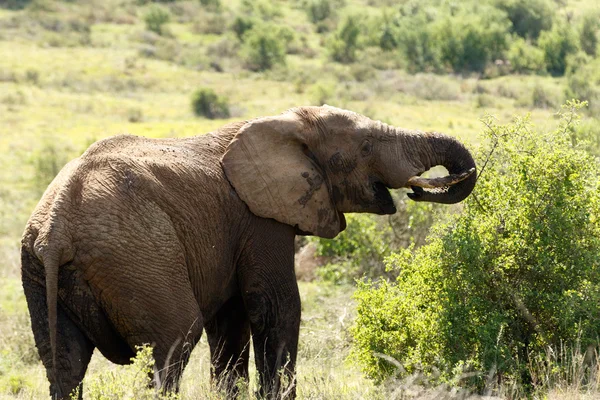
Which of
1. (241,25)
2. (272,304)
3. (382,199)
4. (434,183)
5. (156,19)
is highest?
(434,183)

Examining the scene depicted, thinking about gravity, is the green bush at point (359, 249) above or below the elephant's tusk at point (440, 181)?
below

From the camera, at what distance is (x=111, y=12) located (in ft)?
260

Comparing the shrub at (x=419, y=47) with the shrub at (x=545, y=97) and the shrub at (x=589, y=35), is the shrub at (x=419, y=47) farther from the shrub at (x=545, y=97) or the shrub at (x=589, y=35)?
the shrub at (x=545, y=97)

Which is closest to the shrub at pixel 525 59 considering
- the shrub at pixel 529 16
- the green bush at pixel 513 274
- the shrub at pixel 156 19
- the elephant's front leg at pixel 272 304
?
the shrub at pixel 529 16

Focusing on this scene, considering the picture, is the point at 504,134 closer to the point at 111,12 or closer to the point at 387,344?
the point at 387,344

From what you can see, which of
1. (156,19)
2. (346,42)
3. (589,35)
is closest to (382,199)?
(589,35)

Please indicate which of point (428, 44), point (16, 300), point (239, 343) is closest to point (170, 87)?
point (428, 44)

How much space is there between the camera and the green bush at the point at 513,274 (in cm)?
845

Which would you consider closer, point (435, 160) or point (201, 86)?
point (435, 160)

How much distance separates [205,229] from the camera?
7.92 metres

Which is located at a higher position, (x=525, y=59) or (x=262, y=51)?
(x=525, y=59)

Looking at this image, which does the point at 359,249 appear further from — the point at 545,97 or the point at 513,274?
the point at 545,97

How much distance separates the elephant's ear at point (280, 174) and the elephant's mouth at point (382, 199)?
425mm

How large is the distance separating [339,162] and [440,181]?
868 millimetres
